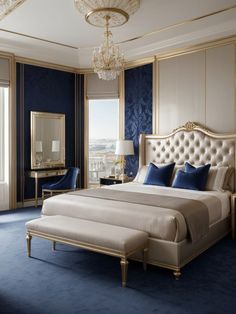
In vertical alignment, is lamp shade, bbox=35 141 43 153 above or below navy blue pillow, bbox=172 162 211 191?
above

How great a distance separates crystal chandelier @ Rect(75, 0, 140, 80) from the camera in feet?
12.9

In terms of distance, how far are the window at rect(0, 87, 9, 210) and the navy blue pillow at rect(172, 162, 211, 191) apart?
3228mm

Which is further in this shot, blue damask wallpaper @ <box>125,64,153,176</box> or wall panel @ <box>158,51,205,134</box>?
blue damask wallpaper @ <box>125,64,153,176</box>

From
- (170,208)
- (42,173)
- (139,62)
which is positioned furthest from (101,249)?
(139,62)

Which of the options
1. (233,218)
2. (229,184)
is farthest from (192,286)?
(229,184)

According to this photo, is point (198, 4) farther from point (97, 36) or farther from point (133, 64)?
point (133, 64)

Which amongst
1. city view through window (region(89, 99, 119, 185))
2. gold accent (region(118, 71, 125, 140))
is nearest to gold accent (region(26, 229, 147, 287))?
city view through window (region(89, 99, 119, 185))

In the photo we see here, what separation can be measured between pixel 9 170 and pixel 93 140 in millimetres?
1906

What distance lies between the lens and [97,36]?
5449mm

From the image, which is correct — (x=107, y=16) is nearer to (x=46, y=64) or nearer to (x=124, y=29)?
(x=124, y=29)

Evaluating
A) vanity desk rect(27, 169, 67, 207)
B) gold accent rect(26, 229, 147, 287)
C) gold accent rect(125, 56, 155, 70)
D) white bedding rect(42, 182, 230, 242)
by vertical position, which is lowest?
gold accent rect(26, 229, 147, 287)

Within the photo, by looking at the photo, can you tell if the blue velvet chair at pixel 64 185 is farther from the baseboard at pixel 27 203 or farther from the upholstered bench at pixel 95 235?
the upholstered bench at pixel 95 235

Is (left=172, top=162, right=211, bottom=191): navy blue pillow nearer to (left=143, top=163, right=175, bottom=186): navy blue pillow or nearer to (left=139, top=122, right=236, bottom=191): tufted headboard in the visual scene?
(left=143, top=163, right=175, bottom=186): navy blue pillow

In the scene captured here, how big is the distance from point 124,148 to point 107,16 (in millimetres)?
2521
